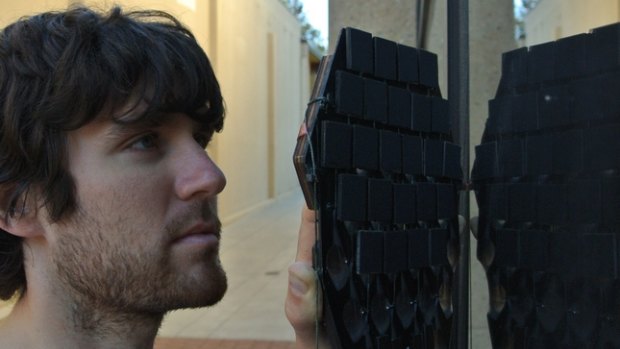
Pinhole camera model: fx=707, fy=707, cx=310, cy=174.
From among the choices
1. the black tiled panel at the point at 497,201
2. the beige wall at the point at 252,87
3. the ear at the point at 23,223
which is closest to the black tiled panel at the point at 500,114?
the black tiled panel at the point at 497,201

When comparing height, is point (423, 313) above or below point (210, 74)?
below

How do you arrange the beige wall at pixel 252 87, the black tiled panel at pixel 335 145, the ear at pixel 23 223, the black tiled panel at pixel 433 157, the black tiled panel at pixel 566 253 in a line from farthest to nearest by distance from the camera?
1. the beige wall at pixel 252 87
2. the ear at pixel 23 223
3. the black tiled panel at pixel 433 157
4. the black tiled panel at pixel 566 253
5. the black tiled panel at pixel 335 145

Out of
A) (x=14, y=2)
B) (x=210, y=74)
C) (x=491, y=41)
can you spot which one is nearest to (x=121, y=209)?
(x=210, y=74)

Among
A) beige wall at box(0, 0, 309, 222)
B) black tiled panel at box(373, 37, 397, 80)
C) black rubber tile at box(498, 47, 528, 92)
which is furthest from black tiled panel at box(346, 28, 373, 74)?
beige wall at box(0, 0, 309, 222)

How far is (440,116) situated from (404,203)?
0.71ft

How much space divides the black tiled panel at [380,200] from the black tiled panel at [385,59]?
20cm

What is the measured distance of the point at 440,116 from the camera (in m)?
1.42

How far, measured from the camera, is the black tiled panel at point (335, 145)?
45.8 inches

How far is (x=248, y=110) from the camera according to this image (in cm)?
1430

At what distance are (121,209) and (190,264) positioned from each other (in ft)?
0.60

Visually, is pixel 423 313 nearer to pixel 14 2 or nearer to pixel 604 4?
pixel 604 4

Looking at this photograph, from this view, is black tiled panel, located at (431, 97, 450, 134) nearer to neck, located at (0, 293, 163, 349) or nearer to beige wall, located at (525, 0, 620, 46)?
beige wall, located at (525, 0, 620, 46)

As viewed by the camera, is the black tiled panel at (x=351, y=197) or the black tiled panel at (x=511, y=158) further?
the black tiled panel at (x=511, y=158)

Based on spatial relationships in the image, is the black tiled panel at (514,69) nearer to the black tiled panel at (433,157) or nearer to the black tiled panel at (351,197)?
the black tiled panel at (433,157)
